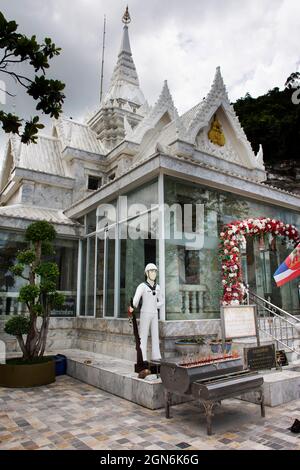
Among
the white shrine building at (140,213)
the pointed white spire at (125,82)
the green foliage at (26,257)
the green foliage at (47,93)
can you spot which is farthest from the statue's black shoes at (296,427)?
the pointed white spire at (125,82)

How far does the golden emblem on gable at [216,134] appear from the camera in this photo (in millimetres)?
16684

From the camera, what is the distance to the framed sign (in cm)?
621

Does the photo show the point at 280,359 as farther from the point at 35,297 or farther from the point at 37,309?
the point at 35,297

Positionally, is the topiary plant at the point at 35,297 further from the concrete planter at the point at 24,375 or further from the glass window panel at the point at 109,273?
the glass window panel at the point at 109,273

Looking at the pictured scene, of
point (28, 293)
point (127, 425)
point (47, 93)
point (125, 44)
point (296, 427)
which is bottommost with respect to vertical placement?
point (127, 425)

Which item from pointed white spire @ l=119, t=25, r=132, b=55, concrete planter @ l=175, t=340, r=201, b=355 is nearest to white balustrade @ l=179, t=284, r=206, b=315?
concrete planter @ l=175, t=340, r=201, b=355

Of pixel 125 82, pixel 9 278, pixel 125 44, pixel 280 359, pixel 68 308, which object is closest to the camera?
pixel 280 359

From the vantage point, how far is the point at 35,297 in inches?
310

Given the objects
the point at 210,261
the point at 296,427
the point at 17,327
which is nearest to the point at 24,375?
the point at 17,327

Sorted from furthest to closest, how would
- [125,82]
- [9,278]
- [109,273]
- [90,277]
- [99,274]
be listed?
[125,82] → [90,277] → [9,278] → [99,274] → [109,273]

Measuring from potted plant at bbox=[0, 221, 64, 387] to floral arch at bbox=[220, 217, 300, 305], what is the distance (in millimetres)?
4072

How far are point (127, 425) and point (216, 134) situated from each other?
48.3ft

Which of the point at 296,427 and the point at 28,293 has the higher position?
the point at 28,293

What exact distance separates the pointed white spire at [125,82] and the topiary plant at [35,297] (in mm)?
12932
